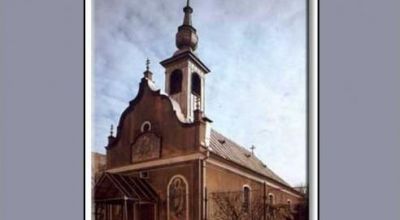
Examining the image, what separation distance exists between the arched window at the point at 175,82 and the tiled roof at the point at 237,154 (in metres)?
0.17

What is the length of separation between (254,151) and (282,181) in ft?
0.37

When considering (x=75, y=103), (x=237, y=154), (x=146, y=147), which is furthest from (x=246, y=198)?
(x=75, y=103)

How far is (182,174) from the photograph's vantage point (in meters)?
1.26

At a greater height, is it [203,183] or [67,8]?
[67,8]

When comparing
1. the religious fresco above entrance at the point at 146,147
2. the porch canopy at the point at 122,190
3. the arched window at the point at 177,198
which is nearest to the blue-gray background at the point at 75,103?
the porch canopy at the point at 122,190

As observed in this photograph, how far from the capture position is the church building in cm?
124

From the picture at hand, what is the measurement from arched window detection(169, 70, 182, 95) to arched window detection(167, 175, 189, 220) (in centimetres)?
25

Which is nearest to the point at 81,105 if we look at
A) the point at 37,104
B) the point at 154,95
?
the point at 37,104

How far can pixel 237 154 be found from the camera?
1242 millimetres

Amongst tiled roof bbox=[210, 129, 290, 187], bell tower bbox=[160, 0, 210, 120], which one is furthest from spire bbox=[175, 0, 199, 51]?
tiled roof bbox=[210, 129, 290, 187]

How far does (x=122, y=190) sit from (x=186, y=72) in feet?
1.31

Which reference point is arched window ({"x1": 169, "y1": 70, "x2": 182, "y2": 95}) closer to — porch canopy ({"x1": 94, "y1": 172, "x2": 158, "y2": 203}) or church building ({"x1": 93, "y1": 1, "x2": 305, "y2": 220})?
church building ({"x1": 93, "y1": 1, "x2": 305, "y2": 220})

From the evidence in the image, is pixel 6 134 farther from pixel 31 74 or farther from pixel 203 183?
pixel 203 183

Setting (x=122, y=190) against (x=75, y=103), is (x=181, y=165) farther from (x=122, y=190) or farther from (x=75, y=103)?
(x=75, y=103)
